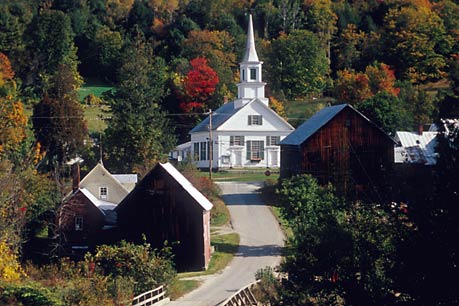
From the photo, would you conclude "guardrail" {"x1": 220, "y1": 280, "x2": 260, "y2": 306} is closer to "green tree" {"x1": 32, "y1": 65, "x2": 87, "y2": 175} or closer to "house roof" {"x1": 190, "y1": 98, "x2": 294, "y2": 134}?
"green tree" {"x1": 32, "y1": 65, "x2": 87, "y2": 175}

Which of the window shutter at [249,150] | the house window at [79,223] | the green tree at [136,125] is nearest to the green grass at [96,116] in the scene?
the green tree at [136,125]

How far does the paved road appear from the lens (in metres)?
35.1

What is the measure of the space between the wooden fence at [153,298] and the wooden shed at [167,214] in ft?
17.9

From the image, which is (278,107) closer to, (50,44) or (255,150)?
(255,150)

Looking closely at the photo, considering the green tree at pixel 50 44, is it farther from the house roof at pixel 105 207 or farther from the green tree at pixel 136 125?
the house roof at pixel 105 207

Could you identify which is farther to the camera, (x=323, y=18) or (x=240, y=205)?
(x=323, y=18)

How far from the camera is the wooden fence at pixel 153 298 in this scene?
33219mm

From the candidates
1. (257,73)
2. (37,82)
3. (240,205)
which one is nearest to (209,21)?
(37,82)

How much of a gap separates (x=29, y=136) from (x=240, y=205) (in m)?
14.5

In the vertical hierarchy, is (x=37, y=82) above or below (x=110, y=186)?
above

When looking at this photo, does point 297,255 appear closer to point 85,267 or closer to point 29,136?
point 85,267

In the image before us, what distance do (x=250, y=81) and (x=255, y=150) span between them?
624 cm

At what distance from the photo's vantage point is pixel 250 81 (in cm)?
6906

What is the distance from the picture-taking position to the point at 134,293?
117 feet
